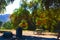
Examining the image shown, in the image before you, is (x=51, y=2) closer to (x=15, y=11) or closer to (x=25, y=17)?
(x=25, y=17)

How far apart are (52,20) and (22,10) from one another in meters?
12.8

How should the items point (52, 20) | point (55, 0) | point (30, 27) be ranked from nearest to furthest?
point (55, 0)
point (52, 20)
point (30, 27)

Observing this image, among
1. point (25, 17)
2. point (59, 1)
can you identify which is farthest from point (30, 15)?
point (59, 1)

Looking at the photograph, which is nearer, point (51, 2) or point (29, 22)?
point (51, 2)

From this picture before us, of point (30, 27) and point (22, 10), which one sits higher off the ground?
point (22, 10)

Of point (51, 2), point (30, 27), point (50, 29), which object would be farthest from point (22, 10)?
point (51, 2)

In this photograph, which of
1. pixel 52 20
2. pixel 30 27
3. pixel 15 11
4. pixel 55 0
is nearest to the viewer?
pixel 55 0

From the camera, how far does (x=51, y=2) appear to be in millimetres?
17766

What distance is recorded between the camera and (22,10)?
4778 centimetres

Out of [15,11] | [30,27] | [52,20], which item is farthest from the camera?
[15,11]

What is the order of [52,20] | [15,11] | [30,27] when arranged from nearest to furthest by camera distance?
1. [52,20]
2. [30,27]
3. [15,11]

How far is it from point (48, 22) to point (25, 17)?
34.3 feet

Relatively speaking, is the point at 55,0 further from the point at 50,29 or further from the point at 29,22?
the point at 29,22

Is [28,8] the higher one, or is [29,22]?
[28,8]
